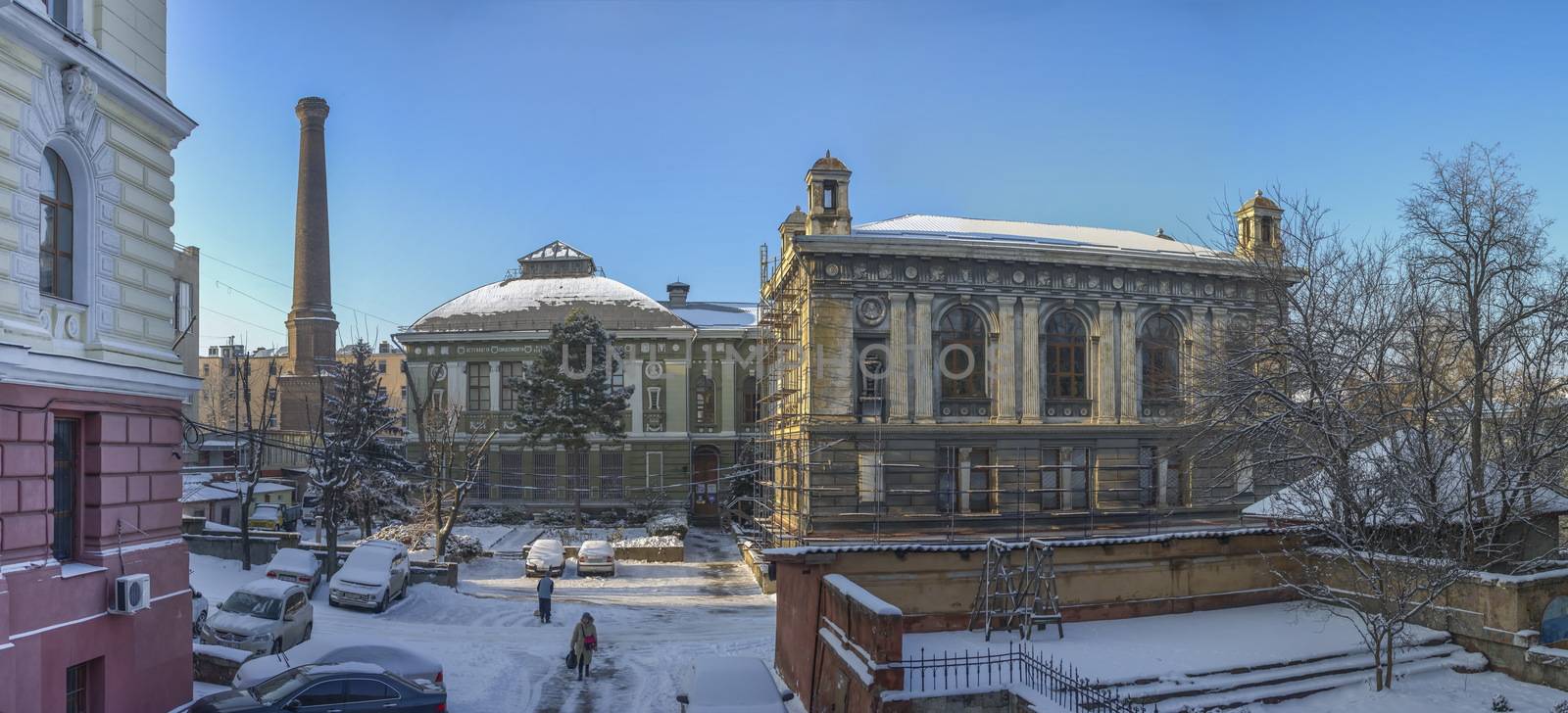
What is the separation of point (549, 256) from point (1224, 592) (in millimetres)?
40440

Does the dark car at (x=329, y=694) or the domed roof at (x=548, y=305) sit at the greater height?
the domed roof at (x=548, y=305)

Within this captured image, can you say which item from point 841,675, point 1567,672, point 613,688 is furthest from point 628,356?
point 1567,672

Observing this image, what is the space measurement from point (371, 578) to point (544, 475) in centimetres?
2014

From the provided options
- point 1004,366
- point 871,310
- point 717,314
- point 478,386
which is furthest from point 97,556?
point 717,314

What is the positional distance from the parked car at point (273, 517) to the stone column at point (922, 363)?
25.5 m

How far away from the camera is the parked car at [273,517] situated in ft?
123

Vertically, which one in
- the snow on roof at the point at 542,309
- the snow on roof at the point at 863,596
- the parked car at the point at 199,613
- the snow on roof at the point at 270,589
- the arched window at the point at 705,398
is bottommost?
the parked car at the point at 199,613

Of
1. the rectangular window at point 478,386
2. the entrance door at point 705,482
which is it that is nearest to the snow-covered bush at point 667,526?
the entrance door at point 705,482

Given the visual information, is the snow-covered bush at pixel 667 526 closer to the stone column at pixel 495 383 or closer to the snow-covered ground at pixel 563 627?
the snow-covered ground at pixel 563 627

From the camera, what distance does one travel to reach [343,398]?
115 feet

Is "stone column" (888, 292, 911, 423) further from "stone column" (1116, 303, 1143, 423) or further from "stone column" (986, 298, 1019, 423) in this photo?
"stone column" (1116, 303, 1143, 423)

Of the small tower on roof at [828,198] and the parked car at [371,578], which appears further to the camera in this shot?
the small tower on roof at [828,198]

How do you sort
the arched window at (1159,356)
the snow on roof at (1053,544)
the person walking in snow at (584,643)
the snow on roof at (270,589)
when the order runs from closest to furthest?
the snow on roof at (1053,544) → the person walking in snow at (584,643) → the snow on roof at (270,589) → the arched window at (1159,356)

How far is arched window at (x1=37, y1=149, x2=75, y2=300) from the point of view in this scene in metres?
11.5
